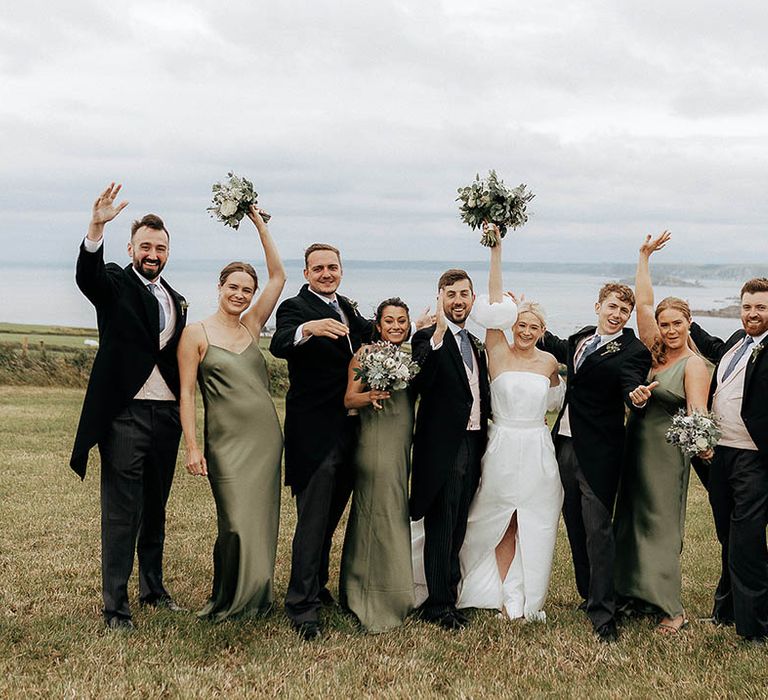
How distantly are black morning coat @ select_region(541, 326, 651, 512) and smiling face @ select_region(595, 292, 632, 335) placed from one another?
0.10 metres

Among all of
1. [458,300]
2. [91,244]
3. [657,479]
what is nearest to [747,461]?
[657,479]

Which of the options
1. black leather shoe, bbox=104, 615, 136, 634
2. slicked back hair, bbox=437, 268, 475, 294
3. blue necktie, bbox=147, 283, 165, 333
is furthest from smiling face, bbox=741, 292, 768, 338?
black leather shoe, bbox=104, 615, 136, 634

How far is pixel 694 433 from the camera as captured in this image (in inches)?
238

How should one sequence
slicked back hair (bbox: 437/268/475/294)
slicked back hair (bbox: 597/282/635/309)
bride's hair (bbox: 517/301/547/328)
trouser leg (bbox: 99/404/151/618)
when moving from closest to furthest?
1. trouser leg (bbox: 99/404/151/618)
2. slicked back hair (bbox: 437/268/475/294)
3. slicked back hair (bbox: 597/282/635/309)
4. bride's hair (bbox: 517/301/547/328)

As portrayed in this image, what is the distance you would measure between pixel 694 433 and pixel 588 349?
1091 mm

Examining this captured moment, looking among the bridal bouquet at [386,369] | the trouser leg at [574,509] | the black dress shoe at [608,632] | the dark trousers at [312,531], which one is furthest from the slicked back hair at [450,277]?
the black dress shoe at [608,632]

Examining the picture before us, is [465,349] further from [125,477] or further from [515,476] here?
[125,477]

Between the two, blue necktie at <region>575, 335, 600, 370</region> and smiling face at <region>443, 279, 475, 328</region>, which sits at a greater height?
smiling face at <region>443, 279, 475, 328</region>

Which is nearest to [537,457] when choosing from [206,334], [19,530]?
[206,334]

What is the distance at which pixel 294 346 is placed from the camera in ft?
20.7

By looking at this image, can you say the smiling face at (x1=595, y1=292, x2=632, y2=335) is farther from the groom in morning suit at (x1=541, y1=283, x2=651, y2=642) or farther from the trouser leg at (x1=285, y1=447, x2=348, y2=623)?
the trouser leg at (x1=285, y1=447, x2=348, y2=623)

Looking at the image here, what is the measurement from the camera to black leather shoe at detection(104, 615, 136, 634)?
628 cm

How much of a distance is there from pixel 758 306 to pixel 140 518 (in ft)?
16.0

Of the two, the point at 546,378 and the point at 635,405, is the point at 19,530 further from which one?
the point at 635,405
